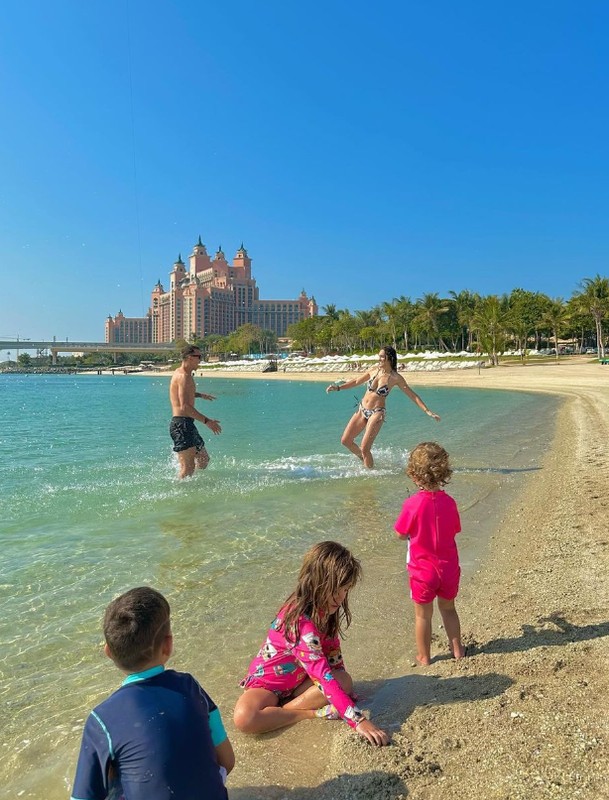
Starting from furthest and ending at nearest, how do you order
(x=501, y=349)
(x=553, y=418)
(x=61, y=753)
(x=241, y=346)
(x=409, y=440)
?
(x=241, y=346) < (x=501, y=349) < (x=553, y=418) < (x=409, y=440) < (x=61, y=753)

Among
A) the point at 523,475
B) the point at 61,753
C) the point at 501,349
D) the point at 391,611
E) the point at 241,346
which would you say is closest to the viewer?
the point at 61,753

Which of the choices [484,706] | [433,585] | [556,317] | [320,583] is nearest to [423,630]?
[433,585]

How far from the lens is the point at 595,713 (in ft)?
9.04

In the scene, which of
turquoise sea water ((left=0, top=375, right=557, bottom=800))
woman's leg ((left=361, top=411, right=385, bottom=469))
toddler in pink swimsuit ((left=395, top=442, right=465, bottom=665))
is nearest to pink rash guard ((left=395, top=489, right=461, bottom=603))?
toddler in pink swimsuit ((left=395, top=442, right=465, bottom=665))

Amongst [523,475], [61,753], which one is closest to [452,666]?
[61,753]

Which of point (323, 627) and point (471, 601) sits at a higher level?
point (323, 627)

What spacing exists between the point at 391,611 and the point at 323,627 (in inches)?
67.2

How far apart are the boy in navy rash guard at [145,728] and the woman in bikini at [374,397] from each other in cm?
825

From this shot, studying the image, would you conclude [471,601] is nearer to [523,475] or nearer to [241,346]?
[523,475]

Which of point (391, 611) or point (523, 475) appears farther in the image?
point (523, 475)

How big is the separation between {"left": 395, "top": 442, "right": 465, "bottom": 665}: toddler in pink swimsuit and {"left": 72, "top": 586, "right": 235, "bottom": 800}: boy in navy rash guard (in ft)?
6.17

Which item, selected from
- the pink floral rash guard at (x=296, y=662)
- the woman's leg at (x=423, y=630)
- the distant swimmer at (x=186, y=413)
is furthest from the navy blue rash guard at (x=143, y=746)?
the distant swimmer at (x=186, y=413)

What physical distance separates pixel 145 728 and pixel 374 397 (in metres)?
8.81

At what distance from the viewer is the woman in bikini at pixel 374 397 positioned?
1015 cm
